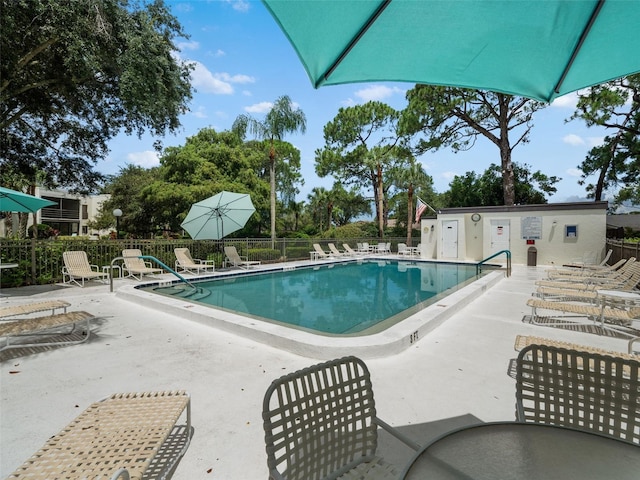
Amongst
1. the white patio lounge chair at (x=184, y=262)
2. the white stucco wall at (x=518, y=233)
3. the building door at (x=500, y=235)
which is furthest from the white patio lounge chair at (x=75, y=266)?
the building door at (x=500, y=235)

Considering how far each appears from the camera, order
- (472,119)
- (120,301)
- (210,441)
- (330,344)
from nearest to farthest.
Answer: (210,441)
(330,344)
(120,301)
(472,119)

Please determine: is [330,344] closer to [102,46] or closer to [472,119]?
[102,46]

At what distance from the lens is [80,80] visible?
27.7 feet

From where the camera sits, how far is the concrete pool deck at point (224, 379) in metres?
2.41

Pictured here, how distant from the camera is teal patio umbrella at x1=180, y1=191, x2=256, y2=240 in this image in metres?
12.4

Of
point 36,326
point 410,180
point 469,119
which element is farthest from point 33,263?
point 469,119

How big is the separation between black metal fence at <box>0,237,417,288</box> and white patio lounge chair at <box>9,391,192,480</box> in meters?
10.0

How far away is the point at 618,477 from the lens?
3.96 ft

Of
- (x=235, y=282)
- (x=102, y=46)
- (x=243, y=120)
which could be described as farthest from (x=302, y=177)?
(x=102, y=46)

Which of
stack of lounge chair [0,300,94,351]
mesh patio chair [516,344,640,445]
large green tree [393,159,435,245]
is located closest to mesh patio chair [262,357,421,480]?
mesh patio chair [516,344,640,445]

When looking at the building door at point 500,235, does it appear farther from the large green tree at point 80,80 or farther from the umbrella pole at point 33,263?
the umbrella pole at point 33,263

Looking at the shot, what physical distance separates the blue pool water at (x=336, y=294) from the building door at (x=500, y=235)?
2.71 metres

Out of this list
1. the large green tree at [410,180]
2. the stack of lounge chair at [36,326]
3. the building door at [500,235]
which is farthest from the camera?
the large green tree at [410,180]

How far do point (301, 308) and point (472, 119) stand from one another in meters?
21.8
